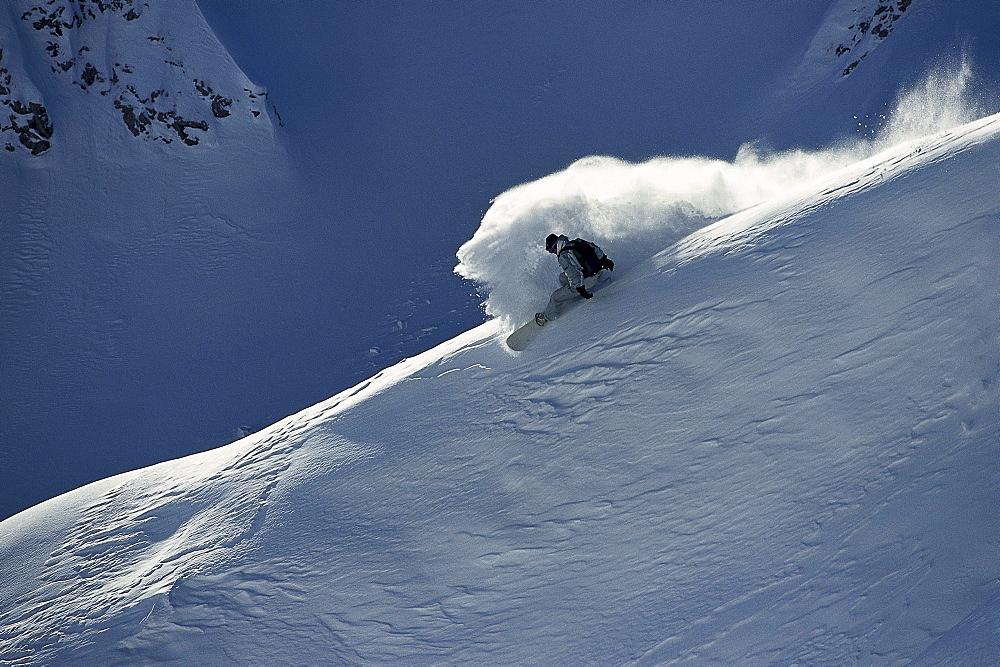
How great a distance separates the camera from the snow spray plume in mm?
9117

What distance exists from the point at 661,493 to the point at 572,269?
9.88 ft

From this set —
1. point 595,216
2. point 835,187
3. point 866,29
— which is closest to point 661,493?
point 595,216

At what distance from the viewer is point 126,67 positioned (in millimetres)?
20531

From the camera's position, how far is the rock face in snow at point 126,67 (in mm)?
20312

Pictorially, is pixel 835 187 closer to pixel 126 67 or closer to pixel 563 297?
pixel 563 297

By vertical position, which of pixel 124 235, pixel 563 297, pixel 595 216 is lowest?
pixel 563 297

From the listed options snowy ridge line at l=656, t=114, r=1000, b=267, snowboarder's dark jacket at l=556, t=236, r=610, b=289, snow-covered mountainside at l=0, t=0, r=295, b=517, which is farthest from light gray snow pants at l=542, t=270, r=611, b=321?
snow-covered mountainside at l=0, t=0, r=295, b=517

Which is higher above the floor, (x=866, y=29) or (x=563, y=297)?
(x=866, y=29)

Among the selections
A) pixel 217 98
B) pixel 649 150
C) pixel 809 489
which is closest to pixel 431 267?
pixel 649 150

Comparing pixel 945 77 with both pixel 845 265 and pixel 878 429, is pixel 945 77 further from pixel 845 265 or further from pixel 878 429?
pixel 878 429

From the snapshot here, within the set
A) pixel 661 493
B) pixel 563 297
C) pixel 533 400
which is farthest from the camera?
pixel 563 297

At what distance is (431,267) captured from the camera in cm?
1739

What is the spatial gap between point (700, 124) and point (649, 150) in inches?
69.9

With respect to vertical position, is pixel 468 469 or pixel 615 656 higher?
pixel 468 469
